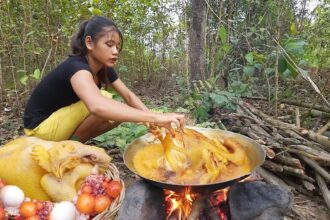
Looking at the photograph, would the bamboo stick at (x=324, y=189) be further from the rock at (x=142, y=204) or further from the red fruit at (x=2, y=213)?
the red fruit at (x=2, y=213)

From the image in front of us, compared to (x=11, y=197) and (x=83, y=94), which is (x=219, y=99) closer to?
(x=83, y=94)

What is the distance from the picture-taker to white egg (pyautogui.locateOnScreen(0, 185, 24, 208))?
230 centimetres

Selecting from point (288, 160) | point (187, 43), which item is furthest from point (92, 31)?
point (187, 43)

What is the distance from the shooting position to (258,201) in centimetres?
210

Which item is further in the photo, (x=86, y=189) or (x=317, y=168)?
(x=317, y=168)

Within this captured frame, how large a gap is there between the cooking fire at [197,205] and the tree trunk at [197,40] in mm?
3387

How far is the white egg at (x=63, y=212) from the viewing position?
7.00ft

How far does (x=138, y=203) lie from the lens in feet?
6.88

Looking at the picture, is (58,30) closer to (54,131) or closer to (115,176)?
(54,131)

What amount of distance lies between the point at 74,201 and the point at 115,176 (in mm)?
395

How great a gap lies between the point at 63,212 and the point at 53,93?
3.79 feet

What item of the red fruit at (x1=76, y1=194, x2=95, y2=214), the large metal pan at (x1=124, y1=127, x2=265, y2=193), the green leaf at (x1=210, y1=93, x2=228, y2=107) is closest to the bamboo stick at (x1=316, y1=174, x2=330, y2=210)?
the large metal pan at (x1=124, y1=127, x2=265, y2=193)

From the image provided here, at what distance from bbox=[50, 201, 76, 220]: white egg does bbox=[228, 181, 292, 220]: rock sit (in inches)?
39.2

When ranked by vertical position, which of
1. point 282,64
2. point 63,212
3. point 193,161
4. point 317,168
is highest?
point 282,64
